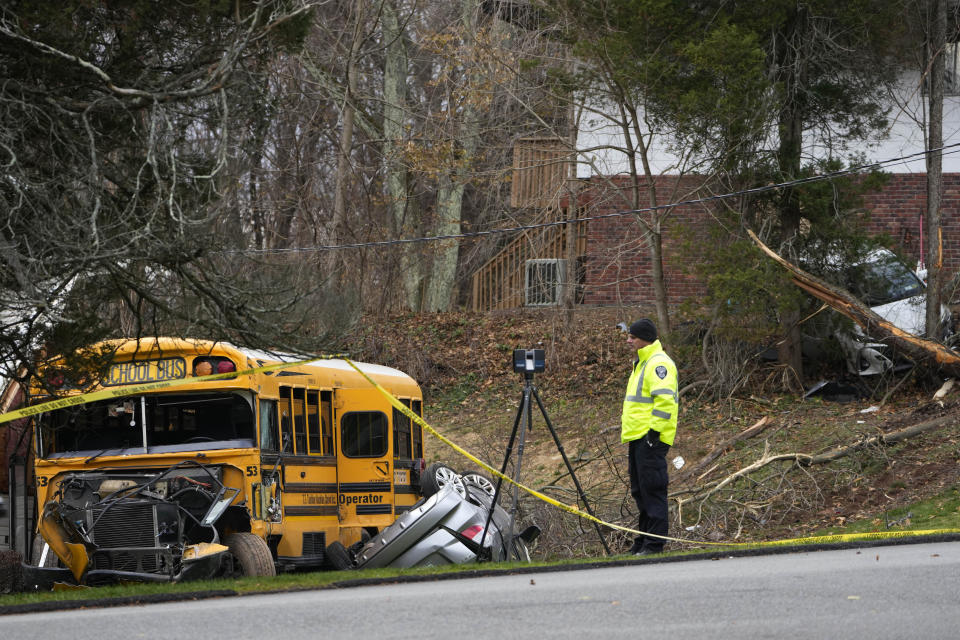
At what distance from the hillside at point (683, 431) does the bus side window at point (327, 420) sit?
268 cm

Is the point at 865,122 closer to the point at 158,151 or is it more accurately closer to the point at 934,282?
the point at 934,282

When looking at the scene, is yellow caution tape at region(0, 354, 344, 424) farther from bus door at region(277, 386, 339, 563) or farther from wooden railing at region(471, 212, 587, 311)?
wooden railing at region(471, 212, 587, 311)

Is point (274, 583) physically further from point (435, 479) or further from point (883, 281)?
point (883, 281)

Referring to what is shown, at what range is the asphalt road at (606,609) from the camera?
6.27 metres

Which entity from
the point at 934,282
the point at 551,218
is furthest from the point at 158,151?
the point at 551,218

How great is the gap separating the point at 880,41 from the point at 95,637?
16476 mm

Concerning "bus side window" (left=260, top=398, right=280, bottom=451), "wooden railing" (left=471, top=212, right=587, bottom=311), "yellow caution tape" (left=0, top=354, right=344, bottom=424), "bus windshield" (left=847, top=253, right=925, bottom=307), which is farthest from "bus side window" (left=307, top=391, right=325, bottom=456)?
"wooden railing" (left=471, top=212, right=587, bottom=311)

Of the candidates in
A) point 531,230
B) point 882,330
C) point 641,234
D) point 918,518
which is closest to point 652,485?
point 918,518

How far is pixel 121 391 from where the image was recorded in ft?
37.8

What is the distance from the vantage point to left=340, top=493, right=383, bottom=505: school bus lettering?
44.0 feet

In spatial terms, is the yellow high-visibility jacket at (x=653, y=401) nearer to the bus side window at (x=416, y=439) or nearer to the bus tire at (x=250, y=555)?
the bus tire at (x=250, y=555)

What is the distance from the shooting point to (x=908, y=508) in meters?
14.2

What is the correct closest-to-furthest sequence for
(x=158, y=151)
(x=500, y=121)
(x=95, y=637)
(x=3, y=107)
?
(x=95, y=637) < (x=3, y=107) < (x=158, y=151) < (x=500, y=121)

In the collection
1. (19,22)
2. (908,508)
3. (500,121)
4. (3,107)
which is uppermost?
(500,121)
